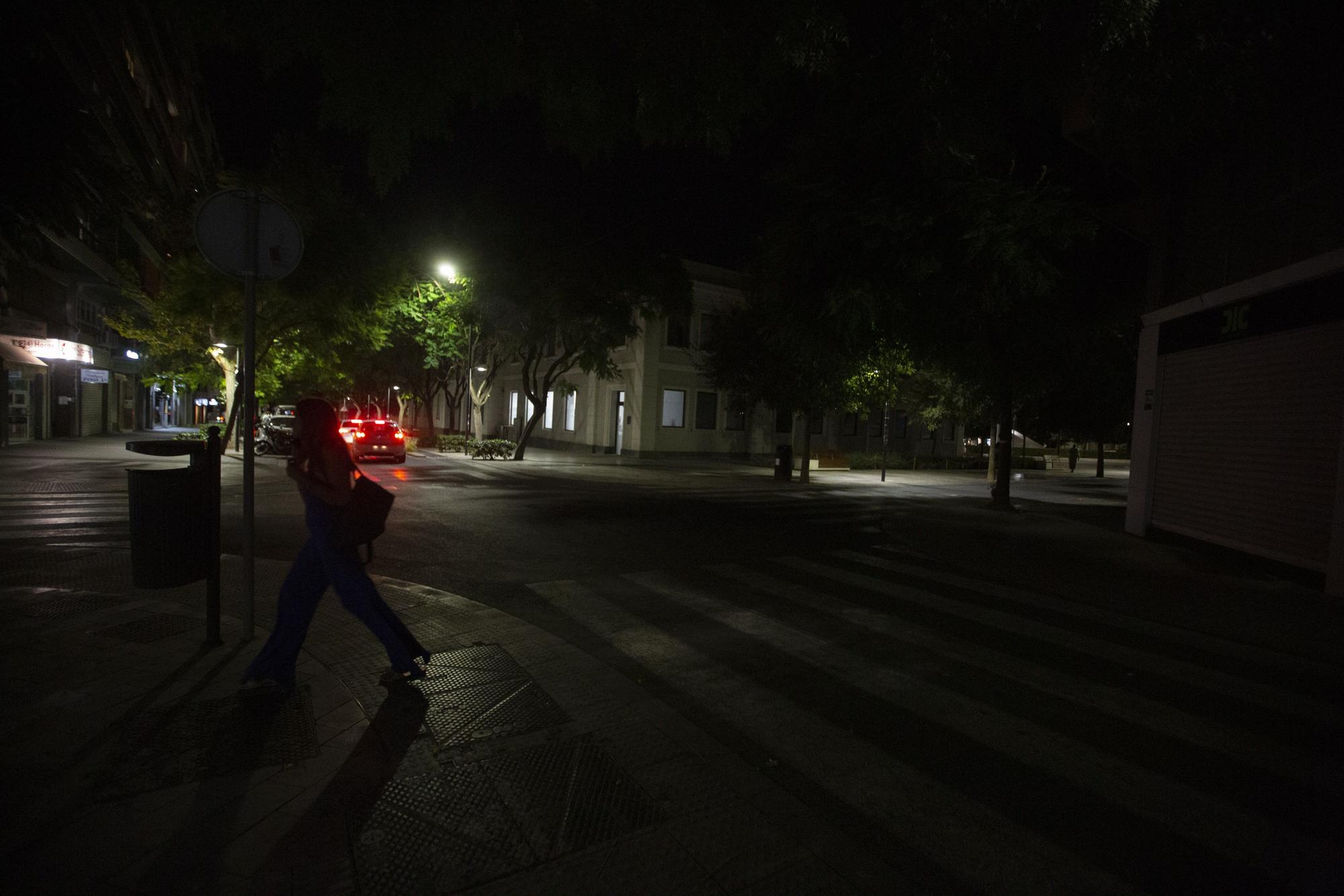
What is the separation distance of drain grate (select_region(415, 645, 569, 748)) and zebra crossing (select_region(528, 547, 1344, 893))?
34.5 inches

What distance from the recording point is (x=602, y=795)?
9.89ft

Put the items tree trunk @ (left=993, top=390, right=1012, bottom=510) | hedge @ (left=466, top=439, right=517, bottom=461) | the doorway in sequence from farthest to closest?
the doorway < hedge @ (left=466, top=439, right=517, bottom=461) < tree trunk @ (left=993, top=390, right=1012, bottom=510)

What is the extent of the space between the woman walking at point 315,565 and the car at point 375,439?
63.3 feet

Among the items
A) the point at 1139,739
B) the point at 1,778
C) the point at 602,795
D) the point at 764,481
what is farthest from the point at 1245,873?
the point at 764,481

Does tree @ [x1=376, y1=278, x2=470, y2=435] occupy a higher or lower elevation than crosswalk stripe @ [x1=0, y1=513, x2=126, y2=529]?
higher

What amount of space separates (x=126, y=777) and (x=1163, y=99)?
7.70 metres

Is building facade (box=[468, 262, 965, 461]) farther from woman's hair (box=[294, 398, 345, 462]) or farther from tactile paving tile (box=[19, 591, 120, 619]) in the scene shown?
woman's hair (box=[294, 398, 345, 462])

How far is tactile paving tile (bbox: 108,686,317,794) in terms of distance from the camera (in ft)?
9.85

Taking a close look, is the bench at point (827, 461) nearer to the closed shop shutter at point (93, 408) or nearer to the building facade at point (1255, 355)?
the building facade at point (1255, 355)

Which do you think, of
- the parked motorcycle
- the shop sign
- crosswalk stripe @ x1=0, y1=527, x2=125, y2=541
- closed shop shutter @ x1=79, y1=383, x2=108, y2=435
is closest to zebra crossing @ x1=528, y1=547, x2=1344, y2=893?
crosswalk stripe @ x1=0, y1=527, x2=125, y2=541

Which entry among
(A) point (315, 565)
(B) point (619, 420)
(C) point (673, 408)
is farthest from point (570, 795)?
(B) point (619, 420)

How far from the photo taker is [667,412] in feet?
100

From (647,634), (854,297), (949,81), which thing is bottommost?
(647,634)

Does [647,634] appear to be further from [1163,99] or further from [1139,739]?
[1163,99]
